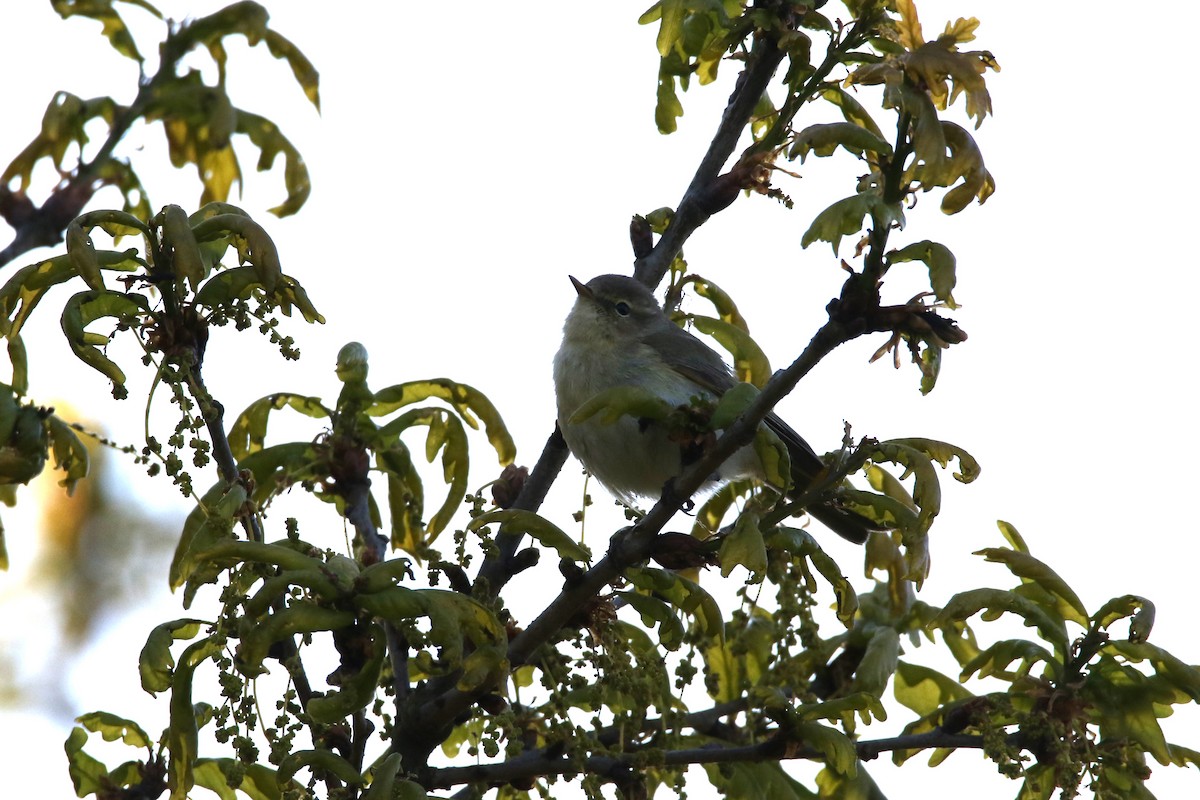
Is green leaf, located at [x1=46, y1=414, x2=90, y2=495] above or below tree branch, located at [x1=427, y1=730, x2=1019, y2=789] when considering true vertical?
above

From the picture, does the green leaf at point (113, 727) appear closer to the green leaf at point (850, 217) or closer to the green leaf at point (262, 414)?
the green leaf at point (262, 414)

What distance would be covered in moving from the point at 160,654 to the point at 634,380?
9.14 feet

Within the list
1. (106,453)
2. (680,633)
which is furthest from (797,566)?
(106,453)

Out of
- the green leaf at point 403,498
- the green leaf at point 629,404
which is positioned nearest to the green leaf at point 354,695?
the green leaf at point 629,404

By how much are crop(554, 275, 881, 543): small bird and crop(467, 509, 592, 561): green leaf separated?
1824 mm

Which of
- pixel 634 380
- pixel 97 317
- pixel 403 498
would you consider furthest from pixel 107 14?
pixel 634 380

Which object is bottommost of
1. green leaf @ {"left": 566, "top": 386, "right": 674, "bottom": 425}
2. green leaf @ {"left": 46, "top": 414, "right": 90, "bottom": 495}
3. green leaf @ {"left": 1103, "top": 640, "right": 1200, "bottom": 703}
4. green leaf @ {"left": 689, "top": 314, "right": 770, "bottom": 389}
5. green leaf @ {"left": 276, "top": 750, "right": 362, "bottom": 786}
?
green leaf @ {"left": 276, "top": 750, "right": 362, "bottom": 786}

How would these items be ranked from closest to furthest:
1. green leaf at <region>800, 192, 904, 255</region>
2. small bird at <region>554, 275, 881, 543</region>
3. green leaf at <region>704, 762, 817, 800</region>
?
green leaf at <region>800, 192, 904, 255</region>
green leaf at <region>704, 762, 817, 800</region>
small bird at <region>554, 275, 881, 543</region>

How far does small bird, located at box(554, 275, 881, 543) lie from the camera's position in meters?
4.96

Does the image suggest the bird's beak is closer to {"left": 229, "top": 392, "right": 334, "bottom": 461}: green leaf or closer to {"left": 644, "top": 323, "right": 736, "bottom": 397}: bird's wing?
{"left": 644, "top": 323, "right": 736, "bottom": 397}: bird's wing

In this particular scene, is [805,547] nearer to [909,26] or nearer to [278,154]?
[909,26]

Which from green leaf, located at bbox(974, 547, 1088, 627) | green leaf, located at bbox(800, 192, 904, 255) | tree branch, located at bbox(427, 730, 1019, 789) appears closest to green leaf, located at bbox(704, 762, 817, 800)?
tree branch, located at bbox(427, 730, 1019, 789)

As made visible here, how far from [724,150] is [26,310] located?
6.05 feet

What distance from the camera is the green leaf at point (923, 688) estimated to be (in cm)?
371
